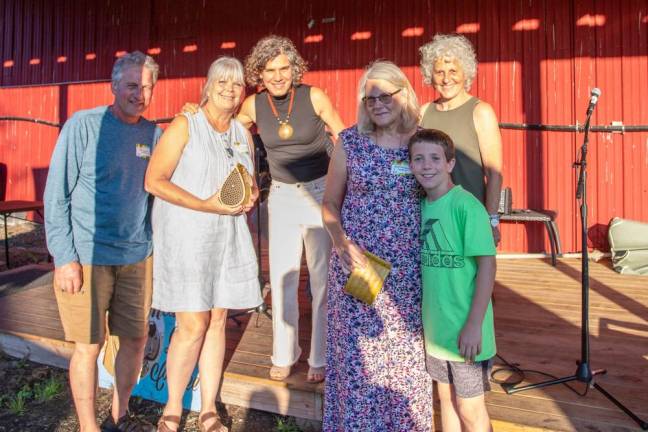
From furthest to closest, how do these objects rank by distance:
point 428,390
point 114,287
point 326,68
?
point 326,68, point 114,287, point 428,390

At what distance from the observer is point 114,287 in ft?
7.36

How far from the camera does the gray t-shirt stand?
2.03 metres

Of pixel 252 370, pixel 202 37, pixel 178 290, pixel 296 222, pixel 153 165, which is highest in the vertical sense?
pixel 202 37

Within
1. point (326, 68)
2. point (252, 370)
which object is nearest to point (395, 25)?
point (326, 68)

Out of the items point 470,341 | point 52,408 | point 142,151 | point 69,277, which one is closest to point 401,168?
point 470,341

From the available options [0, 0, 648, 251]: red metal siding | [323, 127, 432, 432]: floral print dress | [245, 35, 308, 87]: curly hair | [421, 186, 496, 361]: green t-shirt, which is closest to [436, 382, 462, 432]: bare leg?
[323, 127, 432, 432]: floral print dress

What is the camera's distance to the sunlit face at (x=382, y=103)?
6.16 ft

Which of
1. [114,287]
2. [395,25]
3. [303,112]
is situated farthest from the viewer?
[395,25]

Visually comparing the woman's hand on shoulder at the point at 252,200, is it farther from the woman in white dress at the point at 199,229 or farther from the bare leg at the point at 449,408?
the bare leg at the point at 449,408

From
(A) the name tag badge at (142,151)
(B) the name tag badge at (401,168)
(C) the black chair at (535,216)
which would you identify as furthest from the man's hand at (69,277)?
(C) the black chair at (535,216)

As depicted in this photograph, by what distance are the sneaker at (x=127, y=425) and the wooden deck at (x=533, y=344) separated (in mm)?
410

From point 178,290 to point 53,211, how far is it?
21.7 inches

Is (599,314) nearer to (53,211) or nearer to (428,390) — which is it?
(428,390)

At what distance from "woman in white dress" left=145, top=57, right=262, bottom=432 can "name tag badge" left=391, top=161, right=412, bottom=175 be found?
0.63 m
